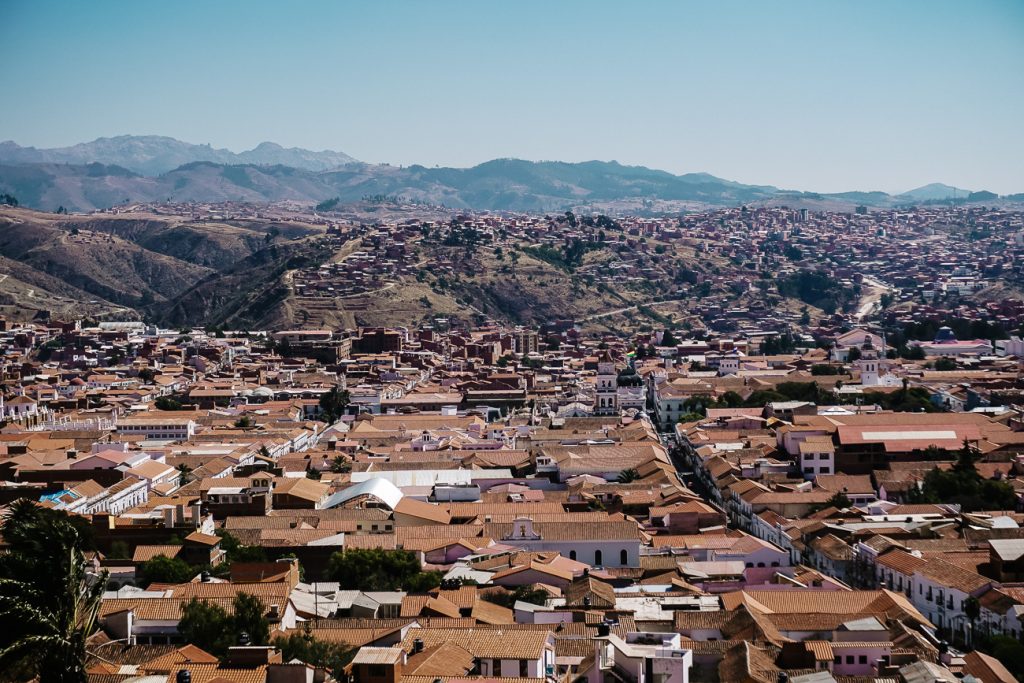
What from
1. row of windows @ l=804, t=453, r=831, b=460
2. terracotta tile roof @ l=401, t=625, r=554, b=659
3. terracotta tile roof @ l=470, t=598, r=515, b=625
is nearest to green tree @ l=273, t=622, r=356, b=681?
terracotta tile roof @ l=401, t=625, r=554, b=659

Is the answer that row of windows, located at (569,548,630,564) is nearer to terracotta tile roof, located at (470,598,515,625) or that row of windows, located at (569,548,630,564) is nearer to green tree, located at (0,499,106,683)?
terracotta tile roof, located at (470,598,515,625)

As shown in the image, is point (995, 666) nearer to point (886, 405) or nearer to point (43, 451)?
point (43, 451)

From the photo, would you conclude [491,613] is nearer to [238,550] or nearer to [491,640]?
[491,640]

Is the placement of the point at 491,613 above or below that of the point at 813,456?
above

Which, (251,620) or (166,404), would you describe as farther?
Result: (166,404)

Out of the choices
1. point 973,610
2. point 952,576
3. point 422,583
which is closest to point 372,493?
point 422,583

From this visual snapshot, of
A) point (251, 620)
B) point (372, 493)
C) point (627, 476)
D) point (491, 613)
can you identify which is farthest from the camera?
point (627, 476)

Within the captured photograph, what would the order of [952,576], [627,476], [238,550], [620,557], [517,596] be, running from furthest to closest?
[627,476], [620,557], [238,550], [952,576], [517,596]
